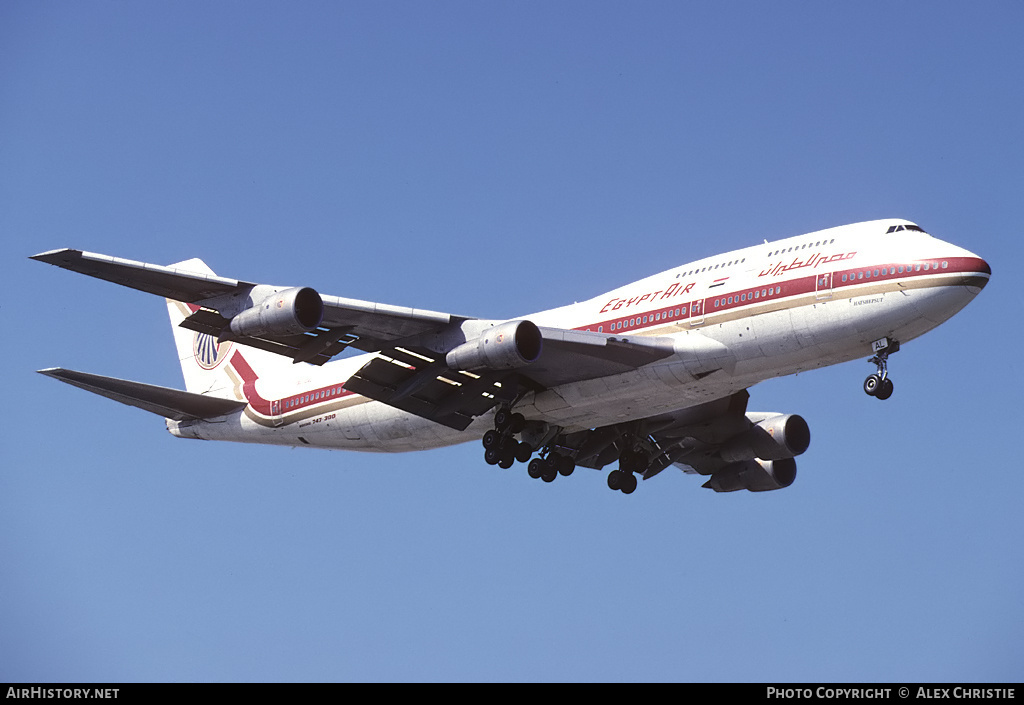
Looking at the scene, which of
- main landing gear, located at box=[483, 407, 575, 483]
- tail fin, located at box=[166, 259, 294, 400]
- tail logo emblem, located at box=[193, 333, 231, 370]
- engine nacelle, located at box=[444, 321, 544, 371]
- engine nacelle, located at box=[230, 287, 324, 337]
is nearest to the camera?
engine nacelle, located at box=[230, 287, 324, 337]

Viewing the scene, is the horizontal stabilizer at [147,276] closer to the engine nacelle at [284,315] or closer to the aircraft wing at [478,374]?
the engine nacelle at [284,315]

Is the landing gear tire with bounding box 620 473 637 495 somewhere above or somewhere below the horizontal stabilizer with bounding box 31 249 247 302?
below

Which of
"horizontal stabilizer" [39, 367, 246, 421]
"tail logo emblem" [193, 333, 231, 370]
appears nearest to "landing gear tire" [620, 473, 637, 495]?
"horizontal stabilizer" [39, 367, 246, 421]

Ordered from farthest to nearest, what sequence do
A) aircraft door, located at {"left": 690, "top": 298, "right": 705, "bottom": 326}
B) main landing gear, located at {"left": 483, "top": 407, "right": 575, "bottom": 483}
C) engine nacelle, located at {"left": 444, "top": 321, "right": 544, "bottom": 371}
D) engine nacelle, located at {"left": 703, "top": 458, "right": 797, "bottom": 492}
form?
engine nacelle, located at {"left": 703, "top": 458, "right": 797, "bottom": 492} < main landing gear, located at {"left": 483, "top": 407, "right": 575, "bottom": 483} < aircraft door, located at {"left": 690, "top": 298, "right": 705, "bottom": 326} < engine nacelle, located at {"left": 444, "top": 321, "right": 544, "bottom": 371}

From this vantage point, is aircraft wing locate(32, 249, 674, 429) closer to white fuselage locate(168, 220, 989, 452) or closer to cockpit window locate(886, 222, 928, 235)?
white fuselage locate(168, 220, 989, 452)

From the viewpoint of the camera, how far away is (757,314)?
33000 mm

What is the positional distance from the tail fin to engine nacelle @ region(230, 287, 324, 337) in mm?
10011

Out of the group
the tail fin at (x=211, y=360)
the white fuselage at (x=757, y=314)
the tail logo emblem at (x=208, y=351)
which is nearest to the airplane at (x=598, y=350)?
the white fuselage at (x=757, y=314)

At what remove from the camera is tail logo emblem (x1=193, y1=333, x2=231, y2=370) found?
4628 cm

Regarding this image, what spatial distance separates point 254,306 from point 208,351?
14.8 metres

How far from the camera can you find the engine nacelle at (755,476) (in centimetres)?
4409

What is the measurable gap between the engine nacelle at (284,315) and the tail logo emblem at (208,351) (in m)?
13.6

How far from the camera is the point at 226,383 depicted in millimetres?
45156

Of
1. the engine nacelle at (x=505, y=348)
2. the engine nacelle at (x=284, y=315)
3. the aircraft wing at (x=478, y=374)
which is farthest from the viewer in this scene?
the aircraft wing at (x=478, y=374)
